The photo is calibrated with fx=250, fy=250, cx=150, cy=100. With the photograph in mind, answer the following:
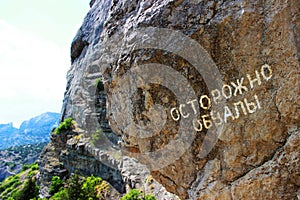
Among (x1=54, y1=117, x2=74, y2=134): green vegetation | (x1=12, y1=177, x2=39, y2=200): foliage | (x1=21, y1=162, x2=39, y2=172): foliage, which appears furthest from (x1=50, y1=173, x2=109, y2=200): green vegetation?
(x1=21, y1=162, x2=39, y2=172): foliage

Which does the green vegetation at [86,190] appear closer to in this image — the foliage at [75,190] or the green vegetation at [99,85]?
the foliage at [75,190]

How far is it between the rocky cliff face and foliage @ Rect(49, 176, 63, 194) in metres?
17.8

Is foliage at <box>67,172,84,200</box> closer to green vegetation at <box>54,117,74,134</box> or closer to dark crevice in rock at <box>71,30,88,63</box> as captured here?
green vegetation at <box>54,117,74,134</box>

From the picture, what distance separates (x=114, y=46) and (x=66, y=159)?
1828cm

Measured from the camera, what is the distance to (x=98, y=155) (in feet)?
63.1

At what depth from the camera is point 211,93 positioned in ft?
15.4

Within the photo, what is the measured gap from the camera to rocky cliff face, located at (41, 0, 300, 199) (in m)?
4.11

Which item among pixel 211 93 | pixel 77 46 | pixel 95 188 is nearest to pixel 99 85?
pixel 77 46

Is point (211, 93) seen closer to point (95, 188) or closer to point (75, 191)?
point (75, 191)

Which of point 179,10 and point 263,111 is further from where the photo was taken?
point 179,10

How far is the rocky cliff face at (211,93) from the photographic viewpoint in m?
4.11

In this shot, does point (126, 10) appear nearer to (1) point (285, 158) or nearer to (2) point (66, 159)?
(1) point (285, 158)

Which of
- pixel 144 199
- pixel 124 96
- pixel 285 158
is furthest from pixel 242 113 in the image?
pixel 144 199

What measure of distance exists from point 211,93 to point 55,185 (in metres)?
20.8
